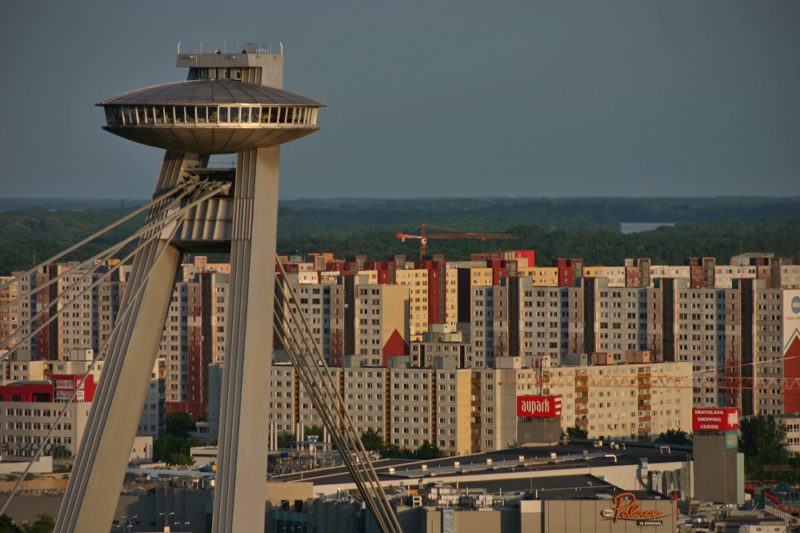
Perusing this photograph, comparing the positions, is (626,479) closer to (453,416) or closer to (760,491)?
(760,491)

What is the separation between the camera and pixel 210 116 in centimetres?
2745

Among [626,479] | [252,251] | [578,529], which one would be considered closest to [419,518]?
[578,529]

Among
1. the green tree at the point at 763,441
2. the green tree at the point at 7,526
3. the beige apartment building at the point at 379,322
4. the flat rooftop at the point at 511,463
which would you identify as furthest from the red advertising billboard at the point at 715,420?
the beige apartment building at the point at 379,322

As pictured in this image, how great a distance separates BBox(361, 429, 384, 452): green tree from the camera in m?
69.6

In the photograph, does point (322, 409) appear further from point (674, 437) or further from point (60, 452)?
point (674, 437)

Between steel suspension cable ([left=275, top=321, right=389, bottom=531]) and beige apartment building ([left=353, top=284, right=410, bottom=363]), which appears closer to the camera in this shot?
steel suspension cable ([left=275, top=321, right=389, bottom=531])

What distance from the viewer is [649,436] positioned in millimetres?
73500

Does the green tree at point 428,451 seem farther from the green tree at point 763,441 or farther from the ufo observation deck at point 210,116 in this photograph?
the ufo observation deck at point 210,116

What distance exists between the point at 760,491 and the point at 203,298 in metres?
32.6

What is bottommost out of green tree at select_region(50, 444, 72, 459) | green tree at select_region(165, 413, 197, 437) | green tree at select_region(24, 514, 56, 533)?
green tree at select_region(24, 514, 56, 533)

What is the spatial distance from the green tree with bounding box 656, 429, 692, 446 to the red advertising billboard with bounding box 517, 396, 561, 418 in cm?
570

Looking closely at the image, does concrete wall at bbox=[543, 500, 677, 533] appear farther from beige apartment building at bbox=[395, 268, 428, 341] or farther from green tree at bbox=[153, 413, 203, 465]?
beige apartment building at bbox=[395, 268, 428, 341]

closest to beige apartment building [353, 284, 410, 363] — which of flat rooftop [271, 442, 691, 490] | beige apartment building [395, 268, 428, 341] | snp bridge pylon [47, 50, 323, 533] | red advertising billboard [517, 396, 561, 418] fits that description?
beige apartment building [395, 268, 428, 341]

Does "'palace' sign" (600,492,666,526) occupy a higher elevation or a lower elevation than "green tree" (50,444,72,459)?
lower
